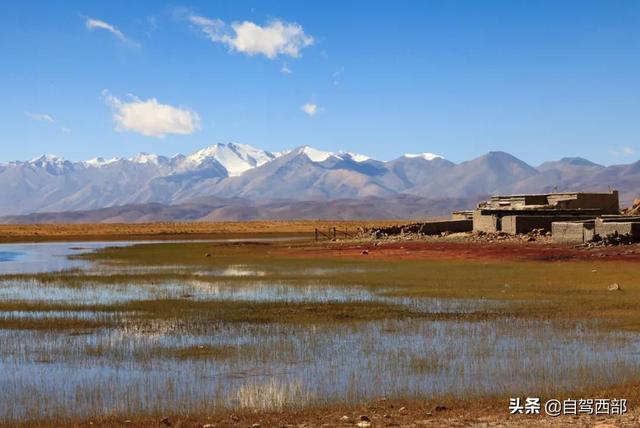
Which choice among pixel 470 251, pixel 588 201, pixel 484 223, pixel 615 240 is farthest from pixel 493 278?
pixel 588 201

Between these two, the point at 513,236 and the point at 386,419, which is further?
the point at 513,236

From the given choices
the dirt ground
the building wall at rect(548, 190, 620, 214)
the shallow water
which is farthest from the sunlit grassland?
the building wall at rect(548, 190, 620, 214)

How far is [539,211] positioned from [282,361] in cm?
4588

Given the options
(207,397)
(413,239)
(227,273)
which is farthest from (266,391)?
(413,239)

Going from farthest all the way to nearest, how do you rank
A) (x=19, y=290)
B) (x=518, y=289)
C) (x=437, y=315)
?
1. (x=19, y=290)
2. (x=518, y=289)
3. (x=437, y=315)

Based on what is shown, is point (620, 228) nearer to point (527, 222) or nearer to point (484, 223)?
point (527, 222)

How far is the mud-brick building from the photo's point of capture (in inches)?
2277

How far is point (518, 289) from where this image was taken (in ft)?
98.8

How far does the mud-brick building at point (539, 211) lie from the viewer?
190 ft

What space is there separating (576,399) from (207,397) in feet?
22.2

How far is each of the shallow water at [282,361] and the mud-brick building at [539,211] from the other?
109 ft

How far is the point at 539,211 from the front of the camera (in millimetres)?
59719

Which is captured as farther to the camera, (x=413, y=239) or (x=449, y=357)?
(x=413, y=239)

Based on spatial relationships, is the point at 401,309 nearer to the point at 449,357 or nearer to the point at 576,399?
the point at 449,357
